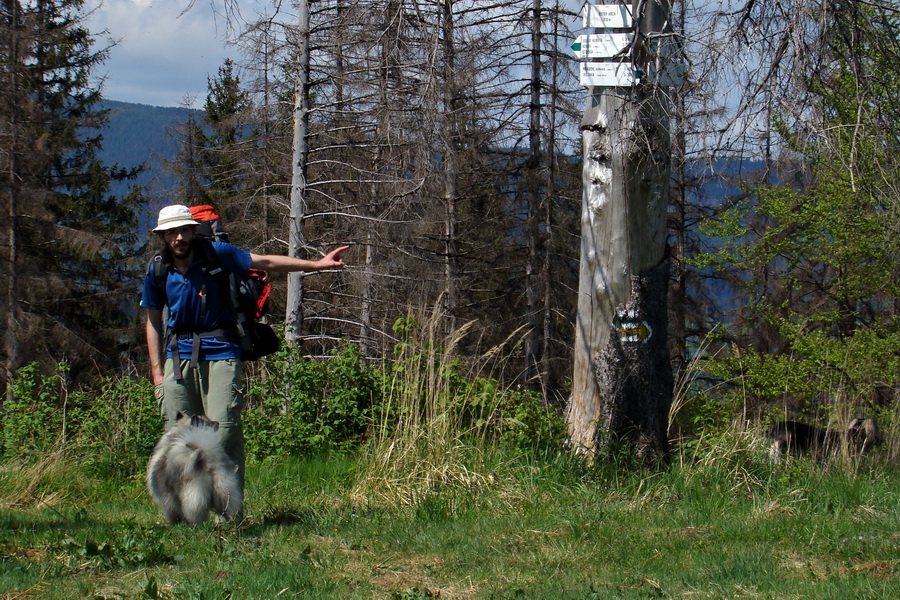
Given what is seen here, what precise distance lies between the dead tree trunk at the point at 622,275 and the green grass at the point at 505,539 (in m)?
0.43

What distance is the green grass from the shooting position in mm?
3877

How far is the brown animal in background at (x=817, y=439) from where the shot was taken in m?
7.17

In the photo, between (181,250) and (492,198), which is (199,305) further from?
(492,198)

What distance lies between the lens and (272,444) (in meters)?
7.88

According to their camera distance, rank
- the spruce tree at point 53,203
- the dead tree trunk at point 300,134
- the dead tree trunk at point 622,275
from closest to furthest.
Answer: the dead tree trunk at point 622,275 < the dead tree trunk at point 300,134 < the spruce tree at point 53,203

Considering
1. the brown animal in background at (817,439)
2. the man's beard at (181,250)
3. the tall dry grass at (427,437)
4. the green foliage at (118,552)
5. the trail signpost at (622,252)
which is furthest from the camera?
the brown animal in background at (817,439)

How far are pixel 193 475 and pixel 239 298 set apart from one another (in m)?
1.07

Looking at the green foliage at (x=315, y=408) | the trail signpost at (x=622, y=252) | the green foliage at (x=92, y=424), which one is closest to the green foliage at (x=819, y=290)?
the trail signpost at (x=622, y=252)

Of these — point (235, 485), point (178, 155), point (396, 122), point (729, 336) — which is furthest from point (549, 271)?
point (235, 485)

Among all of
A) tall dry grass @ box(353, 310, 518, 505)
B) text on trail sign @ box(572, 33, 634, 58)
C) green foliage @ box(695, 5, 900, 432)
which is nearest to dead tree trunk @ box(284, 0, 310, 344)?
green foliage @ box(695, 5, 900, 432)

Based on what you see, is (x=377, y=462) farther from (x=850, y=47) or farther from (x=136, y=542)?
(x=850, y=47)

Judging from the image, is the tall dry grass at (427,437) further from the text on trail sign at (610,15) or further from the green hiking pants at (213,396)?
the text on trail sign at (610,15)

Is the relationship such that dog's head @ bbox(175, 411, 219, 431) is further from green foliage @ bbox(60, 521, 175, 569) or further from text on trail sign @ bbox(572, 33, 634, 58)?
text on trail sign @ bbox(572, 33, 634, 58)

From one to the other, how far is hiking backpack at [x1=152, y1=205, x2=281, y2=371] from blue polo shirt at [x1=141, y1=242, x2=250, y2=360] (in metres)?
0.03
